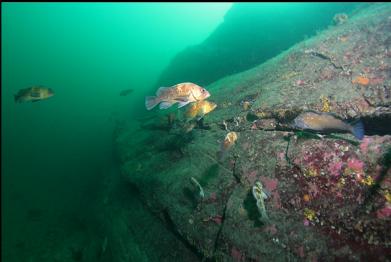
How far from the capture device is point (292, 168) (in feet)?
15.1

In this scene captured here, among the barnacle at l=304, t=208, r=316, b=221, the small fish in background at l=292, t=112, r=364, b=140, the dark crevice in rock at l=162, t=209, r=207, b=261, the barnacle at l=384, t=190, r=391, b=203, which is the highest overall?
the small fish in background at l=292, t=112, r=364, b=140

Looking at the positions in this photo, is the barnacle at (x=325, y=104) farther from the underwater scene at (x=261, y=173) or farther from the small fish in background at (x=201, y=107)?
the small fish in background at (x=201, y=107)

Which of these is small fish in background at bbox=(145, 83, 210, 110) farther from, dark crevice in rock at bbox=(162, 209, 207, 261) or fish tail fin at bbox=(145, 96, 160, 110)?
dark crevice in rock at bbox=(162, 209, 207, 261)

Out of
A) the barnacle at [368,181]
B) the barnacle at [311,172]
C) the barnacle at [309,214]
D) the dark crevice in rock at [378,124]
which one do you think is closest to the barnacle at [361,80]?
the dark crevice in rock at [378,124]

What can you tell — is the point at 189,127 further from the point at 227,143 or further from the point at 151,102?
the point at 151,102

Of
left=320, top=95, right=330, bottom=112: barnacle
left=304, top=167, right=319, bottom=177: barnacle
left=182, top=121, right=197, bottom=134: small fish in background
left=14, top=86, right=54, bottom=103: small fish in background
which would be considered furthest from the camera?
left=182, top=121, right=197, bottom=134: small fish in background

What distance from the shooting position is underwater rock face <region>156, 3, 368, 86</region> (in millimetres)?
20359

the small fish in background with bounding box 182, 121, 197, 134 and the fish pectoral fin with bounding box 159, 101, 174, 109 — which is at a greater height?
the fish pectoral fin with bounding box 159, 101, 174, 109

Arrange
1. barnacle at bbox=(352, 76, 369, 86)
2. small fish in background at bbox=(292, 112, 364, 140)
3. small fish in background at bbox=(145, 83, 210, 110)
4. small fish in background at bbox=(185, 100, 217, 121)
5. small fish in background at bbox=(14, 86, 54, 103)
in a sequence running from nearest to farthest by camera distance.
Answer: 1. small fish in background at bbox=(292, 112, 364, 140)
2. small fish in background at bbox=(145, 83, 210, 110)
3. small fish in background at bbox=(185, 100, 217, 121)
4. barnacle at bbox=(352, 76, 369, 86)
5. small fish in background at bbox=(14, 86, 54, 103)

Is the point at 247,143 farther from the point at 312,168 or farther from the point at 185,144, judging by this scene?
the point at 185,144

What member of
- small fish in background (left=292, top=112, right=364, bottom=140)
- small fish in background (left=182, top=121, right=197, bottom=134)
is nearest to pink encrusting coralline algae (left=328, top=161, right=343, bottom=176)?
small fish in background (left=292, top=112, right=364, bottom=140)

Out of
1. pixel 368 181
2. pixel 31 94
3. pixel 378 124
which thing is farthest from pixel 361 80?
pixel 31 94

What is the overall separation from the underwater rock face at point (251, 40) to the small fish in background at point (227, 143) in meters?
14.4

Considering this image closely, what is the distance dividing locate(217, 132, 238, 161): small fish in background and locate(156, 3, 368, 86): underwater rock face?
14.4 meters
